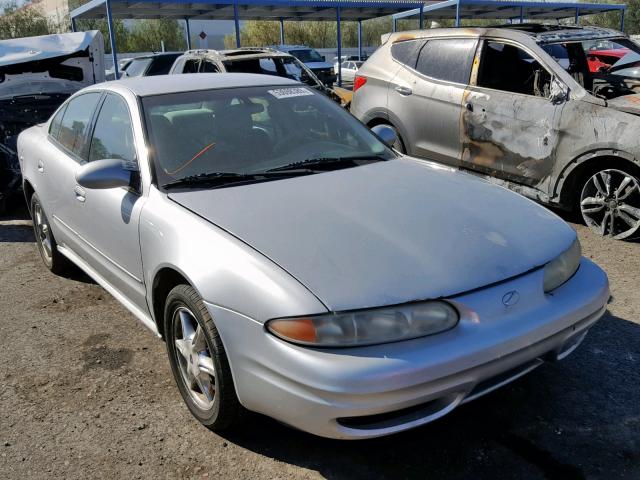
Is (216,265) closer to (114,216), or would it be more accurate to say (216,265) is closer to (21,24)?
(114,216)

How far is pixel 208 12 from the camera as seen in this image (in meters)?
20.1

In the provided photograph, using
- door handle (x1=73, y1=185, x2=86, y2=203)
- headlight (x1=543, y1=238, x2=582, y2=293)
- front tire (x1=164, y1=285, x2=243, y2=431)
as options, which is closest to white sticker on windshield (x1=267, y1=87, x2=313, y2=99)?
door handle (x1=73, y1=185, x2=86, y2=203)

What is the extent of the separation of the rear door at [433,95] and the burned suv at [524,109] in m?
0.01

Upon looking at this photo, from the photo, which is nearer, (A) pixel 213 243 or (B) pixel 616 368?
(A) pixel 213 243

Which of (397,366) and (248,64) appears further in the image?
(248,64)

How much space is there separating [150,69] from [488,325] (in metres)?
14.2

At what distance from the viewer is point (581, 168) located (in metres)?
5.06

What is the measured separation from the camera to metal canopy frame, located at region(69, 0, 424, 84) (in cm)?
1717

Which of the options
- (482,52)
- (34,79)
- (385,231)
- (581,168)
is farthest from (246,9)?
(385,231)

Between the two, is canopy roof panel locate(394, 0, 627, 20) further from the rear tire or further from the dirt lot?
the dirt lot

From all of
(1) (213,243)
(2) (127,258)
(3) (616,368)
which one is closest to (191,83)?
(2) (127,258)

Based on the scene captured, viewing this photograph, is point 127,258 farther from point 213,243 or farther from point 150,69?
point 150,69

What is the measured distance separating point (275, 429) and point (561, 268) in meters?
1.45

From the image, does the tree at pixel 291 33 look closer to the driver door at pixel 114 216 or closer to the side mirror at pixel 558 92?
the side mirror at pixel 558 92
